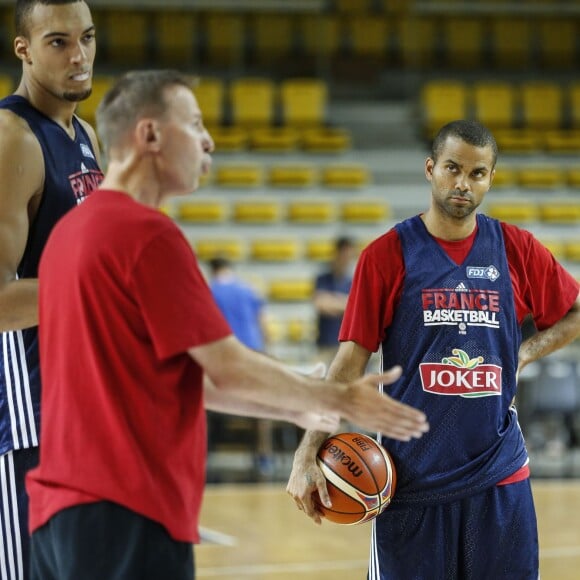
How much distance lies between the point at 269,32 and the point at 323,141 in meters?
3.32

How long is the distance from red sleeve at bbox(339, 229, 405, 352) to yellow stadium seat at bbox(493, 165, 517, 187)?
12977 mm

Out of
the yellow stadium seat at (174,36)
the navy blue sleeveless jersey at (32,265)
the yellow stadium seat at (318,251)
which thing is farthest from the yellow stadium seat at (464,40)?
the navy blue sleeveless jersey at (32,265)

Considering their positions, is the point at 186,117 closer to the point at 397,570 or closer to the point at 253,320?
the point at 397,570

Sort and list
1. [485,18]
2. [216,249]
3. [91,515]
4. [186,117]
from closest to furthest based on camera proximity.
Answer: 1. [91,515]
2. [186,117]
3. [216,249]
4. [485,18]

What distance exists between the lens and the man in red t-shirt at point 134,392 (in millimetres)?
2455

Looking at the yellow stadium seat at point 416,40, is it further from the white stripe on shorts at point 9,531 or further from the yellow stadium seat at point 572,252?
the white stripe on shorts at point 9,531

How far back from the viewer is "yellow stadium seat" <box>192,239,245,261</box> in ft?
47.6

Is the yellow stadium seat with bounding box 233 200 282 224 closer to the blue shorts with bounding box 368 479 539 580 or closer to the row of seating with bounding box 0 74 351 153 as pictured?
the row of seating with bounding box 0 74 351 153

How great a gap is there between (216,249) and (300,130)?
12.1 feet

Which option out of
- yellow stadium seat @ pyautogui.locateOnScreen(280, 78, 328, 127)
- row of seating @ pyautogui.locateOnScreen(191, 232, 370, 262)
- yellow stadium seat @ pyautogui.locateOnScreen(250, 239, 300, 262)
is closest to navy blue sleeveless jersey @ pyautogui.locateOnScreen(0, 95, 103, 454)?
row of seating @ pyautogui.locateOnScreen(191, 232, 370, 262)

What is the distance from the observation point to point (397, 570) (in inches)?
145

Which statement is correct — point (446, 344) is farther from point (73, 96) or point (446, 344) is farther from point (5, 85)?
point (5, 85)

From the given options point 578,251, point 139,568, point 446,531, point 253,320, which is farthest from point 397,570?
point 578,251

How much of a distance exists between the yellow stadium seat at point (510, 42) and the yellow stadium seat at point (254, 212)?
20.7ft
